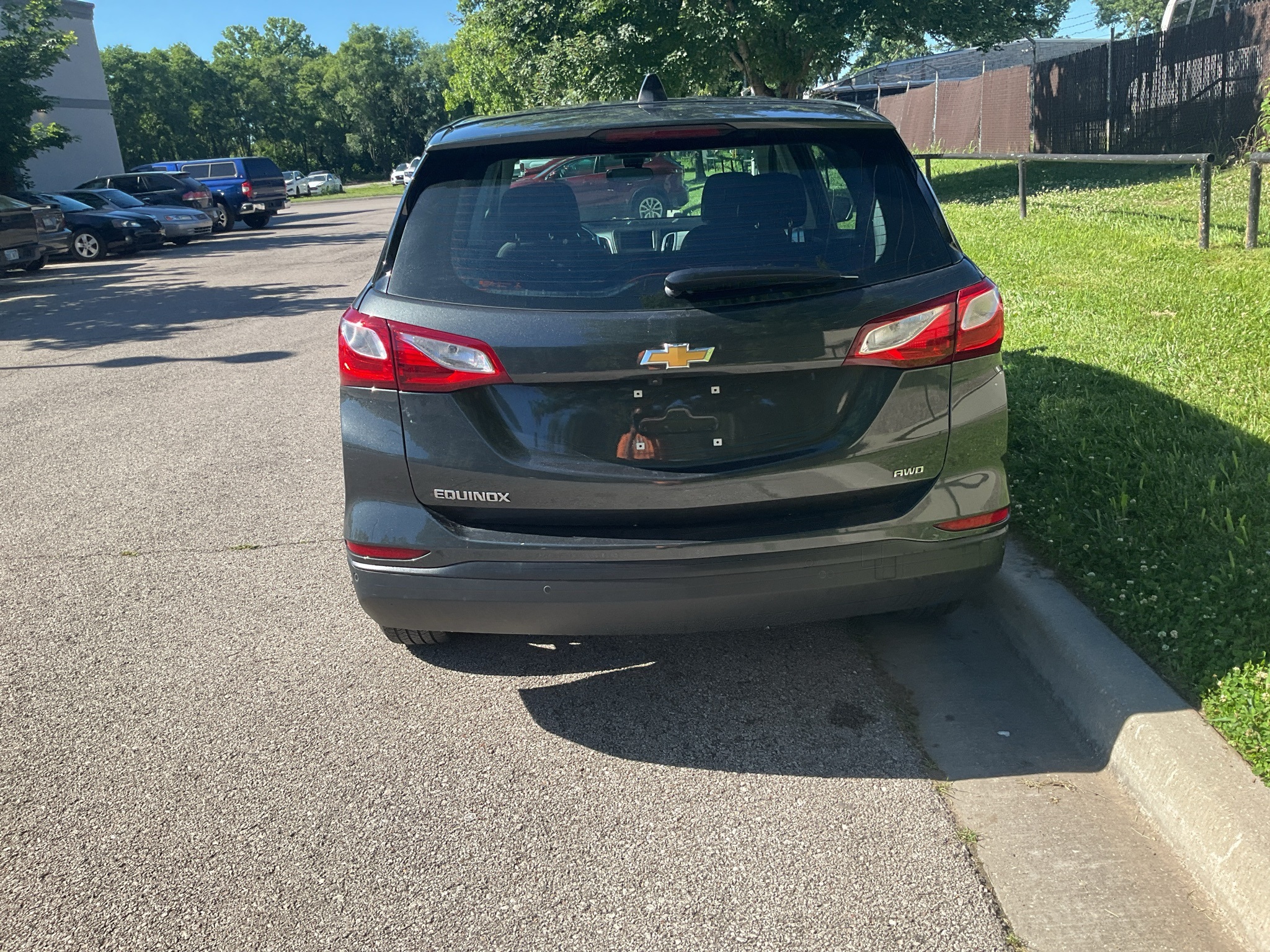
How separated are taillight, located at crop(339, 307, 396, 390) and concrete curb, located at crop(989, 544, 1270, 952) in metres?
2.23

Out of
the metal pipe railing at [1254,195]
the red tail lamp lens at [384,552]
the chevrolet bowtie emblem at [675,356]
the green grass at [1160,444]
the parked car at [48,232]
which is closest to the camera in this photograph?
the chevrolet bowtie emblem at [675,356]

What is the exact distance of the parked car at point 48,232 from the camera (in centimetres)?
2112

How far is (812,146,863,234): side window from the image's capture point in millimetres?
3303

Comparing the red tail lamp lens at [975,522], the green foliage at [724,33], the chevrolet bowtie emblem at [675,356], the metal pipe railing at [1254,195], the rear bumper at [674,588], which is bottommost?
the rear bumper at [674,588]

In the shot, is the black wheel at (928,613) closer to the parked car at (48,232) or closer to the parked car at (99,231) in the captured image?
the parked car at (48,232)

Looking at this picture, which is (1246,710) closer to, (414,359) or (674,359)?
(674,359)

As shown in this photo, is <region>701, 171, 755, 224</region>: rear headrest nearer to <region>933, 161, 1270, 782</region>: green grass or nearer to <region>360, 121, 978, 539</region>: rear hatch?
<region>360, 121, 978, 539</region>: rear hatch

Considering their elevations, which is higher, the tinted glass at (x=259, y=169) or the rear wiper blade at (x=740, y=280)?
the tinted glass at (x=259, y=169)

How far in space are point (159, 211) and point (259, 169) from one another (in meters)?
7.88

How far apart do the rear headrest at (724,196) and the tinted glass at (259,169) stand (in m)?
32.9

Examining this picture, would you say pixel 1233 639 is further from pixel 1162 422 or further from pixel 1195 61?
pixel 1195 61

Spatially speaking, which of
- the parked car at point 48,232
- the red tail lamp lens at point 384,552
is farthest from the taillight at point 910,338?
the parked car at point 48,232

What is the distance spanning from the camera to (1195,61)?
19.8 meters

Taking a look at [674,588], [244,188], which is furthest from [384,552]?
[244,188]
